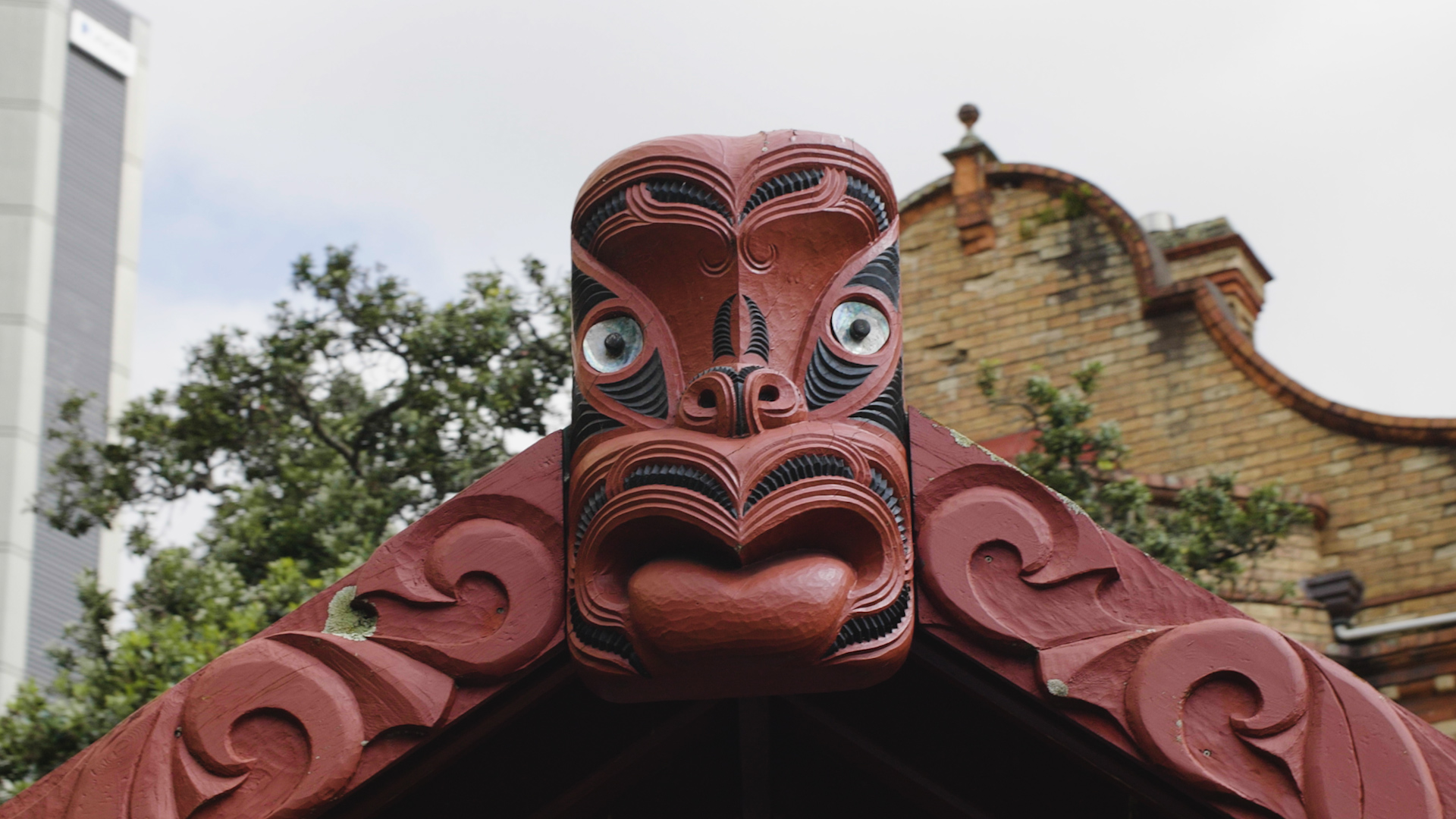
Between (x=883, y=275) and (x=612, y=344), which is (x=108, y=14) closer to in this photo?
(x=612, y=344)

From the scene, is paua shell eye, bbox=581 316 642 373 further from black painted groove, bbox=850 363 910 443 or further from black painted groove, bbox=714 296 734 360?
black painted groove, bbox=850 363 910 443

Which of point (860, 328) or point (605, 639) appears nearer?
point (605, 639)

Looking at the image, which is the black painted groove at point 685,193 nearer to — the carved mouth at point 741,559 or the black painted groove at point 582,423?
the black painted groove at point 582,423

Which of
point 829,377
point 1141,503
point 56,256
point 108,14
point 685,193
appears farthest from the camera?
point 108,14

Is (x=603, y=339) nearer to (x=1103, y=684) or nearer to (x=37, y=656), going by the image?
(x=1103, y=684)

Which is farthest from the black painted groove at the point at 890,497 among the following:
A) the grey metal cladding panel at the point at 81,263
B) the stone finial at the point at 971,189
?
the grey metal cladding panel at the point at 81,263

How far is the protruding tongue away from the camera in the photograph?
2.89m

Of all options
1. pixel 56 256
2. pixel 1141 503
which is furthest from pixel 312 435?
pixel 56 256

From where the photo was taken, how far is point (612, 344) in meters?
3.35

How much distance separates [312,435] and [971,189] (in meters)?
6.55

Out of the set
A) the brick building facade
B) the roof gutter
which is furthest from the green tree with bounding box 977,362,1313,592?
the roof gutter

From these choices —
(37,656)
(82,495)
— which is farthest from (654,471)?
(37,656)

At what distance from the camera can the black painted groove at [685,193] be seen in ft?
10.9

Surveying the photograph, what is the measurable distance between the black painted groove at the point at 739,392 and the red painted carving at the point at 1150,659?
0.42 m
